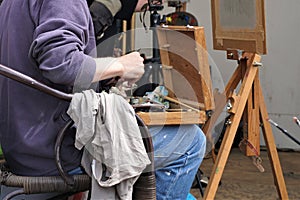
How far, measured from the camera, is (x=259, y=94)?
2.89 metres

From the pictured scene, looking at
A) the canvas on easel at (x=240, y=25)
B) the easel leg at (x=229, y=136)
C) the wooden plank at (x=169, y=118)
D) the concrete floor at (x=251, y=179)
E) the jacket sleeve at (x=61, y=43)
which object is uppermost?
the jacket sleeve at (x=61, y=43)

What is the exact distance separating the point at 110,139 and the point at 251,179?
101 inches

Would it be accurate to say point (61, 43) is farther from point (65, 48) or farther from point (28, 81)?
point (28, 81)

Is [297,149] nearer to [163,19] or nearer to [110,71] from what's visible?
[163,19]

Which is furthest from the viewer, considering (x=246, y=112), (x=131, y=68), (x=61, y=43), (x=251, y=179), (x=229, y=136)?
(x=251, y=179)

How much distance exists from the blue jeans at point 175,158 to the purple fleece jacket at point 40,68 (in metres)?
0.29

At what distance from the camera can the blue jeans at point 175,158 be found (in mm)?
1854

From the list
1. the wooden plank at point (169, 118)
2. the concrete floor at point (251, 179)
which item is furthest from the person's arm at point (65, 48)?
the concrete floor at point (251, 179)

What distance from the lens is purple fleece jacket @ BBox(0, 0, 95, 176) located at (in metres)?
1.55

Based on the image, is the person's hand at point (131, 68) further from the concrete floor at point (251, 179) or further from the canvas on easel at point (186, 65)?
the concrete floor at point (251, 179)

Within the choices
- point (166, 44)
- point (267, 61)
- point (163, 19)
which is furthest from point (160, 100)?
point (267, 61)

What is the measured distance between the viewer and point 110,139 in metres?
1.56

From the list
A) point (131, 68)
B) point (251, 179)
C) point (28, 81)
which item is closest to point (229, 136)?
point (131, 68)

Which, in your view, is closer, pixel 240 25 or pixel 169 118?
pixel 169 118
